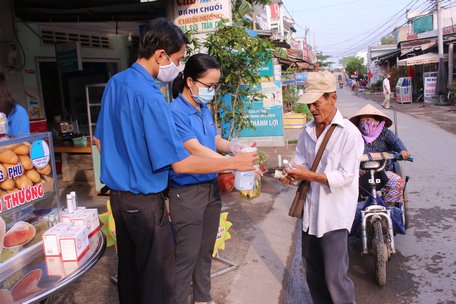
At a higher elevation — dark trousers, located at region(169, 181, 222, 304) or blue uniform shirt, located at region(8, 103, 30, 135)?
blue uniform shirt, located at region(8, 103, 30, 135)

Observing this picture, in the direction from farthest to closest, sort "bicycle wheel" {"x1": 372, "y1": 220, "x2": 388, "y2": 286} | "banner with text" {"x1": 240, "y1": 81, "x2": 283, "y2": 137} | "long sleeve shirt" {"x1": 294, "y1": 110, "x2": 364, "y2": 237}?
"banner with text" {"x1": 240, "y1": 81, "x2": 283, "y2": 137} < "bicycle wheel" {"x1": 372, "y1": 220, "x2": 388, "y2": 286} < "long sleeve shirt" {"x1": 294, "y1": 110, "x2": 364, "y2": 237}

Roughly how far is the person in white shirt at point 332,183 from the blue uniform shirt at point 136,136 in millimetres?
862

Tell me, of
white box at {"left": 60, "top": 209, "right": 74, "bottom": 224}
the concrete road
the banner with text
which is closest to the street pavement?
the concrete road

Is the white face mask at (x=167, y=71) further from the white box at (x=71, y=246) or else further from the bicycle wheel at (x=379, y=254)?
the bicycle wheel at (x=379, y=254)

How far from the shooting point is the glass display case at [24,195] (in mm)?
2162

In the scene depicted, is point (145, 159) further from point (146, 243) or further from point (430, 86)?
point (430, 86)

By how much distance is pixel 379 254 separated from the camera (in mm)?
3594

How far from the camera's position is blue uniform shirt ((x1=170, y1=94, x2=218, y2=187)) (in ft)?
9.03

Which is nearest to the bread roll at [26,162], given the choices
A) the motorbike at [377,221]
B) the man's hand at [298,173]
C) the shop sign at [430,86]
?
the man's hand at [298,173]

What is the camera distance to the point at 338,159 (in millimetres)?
2637

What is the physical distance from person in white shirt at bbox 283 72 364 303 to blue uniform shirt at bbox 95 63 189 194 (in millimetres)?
862

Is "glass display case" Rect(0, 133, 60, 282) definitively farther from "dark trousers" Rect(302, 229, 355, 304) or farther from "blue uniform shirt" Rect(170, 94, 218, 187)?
"dark trousers" Rect(302, 229, 355, 304)

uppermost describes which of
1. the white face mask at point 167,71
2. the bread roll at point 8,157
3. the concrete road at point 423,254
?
the white face mask at point 167,71

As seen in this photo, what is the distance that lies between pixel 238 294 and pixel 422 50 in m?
24.1
